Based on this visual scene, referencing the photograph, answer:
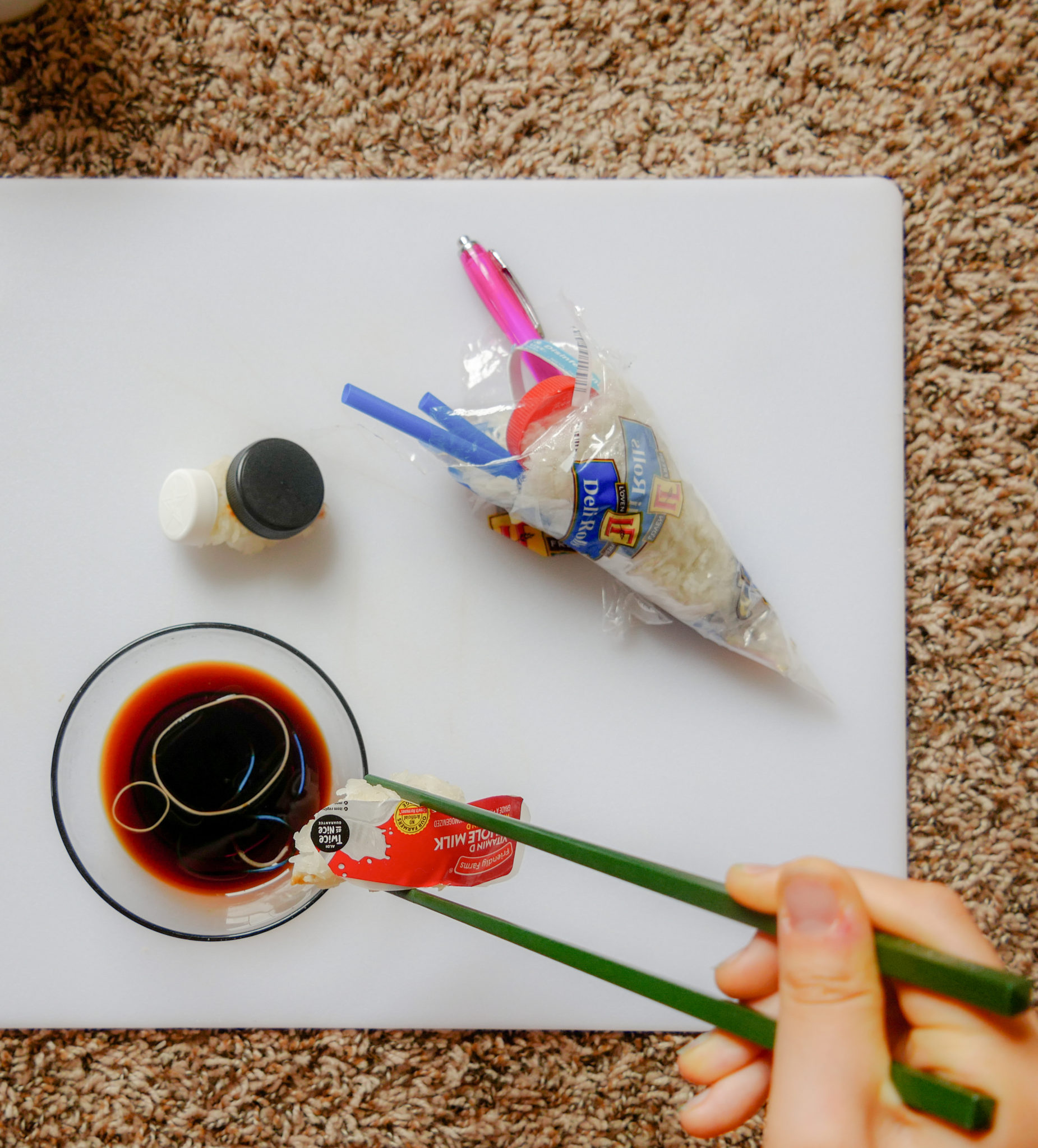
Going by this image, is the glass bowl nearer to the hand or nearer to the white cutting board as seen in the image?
the white cutting board

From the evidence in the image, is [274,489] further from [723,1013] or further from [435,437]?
[723,1013]

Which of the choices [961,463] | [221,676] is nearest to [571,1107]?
[221,676]

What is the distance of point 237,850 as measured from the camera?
516 mm

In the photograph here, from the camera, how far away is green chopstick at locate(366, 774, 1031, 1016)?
29 cm

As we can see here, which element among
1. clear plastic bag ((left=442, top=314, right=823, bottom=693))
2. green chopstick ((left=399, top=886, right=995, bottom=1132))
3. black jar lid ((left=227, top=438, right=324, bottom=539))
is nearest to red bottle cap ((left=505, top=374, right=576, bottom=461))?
clear plastic bag ((left=442, top=314, right=823, bottom=693))

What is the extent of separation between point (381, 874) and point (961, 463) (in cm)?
59

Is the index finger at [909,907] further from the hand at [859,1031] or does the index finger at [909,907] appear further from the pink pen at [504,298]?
the pink pen at [504,298]

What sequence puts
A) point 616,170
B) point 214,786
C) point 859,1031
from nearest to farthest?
1. point 859,1031
2. point 214,786
3. point 616,170

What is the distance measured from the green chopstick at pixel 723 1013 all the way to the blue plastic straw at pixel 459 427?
0.78 feet

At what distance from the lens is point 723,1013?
1.17 feet

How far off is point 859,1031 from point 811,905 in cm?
5


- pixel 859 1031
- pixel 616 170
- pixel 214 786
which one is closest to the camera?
pixel 859 1031

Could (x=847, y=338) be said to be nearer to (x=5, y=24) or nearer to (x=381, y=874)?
(x=381, y=874)

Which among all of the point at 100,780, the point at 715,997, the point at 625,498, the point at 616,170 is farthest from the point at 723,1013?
the point at 616,170
